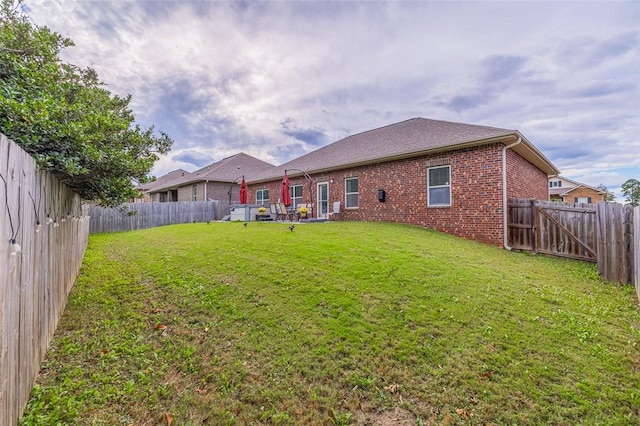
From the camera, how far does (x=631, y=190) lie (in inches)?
1724

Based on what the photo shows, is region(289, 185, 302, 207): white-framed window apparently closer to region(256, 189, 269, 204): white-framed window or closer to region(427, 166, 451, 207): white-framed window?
region(256, 189, 269, 204): white-framed window

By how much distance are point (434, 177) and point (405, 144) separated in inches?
85.7

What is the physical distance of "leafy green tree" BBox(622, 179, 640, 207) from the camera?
136ft

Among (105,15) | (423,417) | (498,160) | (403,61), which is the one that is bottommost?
(423,417)

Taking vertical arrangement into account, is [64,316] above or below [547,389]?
above

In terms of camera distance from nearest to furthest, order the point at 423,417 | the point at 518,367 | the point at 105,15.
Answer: the point at 423,417 → the point at 518,367 → the point at 105,15

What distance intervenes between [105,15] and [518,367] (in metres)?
10.4

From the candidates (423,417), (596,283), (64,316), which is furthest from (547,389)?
(64,316)

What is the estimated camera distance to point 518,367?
9.50 ft

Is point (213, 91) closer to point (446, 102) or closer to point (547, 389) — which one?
point (446, 102)

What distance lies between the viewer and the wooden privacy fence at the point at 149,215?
1496 cm

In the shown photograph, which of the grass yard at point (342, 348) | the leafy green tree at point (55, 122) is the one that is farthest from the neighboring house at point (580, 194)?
the leafy green tree at point (55, 122)

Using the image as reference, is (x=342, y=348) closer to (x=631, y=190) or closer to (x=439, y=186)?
(x=439, y=186)

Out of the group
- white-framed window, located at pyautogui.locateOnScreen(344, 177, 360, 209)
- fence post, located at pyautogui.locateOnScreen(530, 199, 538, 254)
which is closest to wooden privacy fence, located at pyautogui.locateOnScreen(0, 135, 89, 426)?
fence post, located at pyautogui.locateOnScreen(530, 199, 538, 254)
